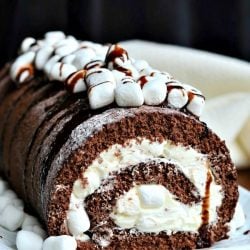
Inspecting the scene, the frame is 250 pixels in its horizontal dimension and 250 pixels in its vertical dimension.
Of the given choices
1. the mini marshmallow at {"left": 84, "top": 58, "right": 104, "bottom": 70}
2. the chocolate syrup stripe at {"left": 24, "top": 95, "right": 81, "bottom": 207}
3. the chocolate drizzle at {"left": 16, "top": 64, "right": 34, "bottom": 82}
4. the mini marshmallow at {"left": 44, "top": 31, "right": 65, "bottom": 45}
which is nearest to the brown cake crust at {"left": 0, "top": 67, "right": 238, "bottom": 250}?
the chocolate syrup stripe at {"left": 24, "top": 95, "right": 81, "bottom": 207}

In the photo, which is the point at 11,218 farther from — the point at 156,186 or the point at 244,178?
the point at 244,178

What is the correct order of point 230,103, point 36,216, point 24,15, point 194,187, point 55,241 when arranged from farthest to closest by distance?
point 24,15, point 230,103, point 36,216, point 194,187, point 55,241

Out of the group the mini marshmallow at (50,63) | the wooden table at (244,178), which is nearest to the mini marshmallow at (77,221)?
the mini marshmallow at (50,63)

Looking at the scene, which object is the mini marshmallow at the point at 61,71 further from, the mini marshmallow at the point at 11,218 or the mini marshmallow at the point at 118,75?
the mini marshmallow at the point at 11,218

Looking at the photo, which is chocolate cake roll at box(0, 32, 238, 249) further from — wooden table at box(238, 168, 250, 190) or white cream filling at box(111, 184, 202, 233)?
wooden table at box(238, 168, 250, 190)

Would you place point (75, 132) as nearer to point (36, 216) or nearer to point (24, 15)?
point (36, 216)

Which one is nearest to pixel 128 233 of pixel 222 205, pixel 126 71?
pixel 222 205
